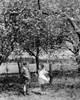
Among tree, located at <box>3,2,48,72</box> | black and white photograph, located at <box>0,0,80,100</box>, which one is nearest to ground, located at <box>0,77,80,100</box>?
black and white photograph, located at <box>0,0,80,100</box>

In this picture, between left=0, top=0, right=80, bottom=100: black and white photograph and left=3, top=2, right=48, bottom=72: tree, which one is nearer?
left=0, top=0, right=80, bottom=100: black and white photograph

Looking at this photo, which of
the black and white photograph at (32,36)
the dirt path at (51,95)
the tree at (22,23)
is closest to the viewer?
the dirt path at (51,95)

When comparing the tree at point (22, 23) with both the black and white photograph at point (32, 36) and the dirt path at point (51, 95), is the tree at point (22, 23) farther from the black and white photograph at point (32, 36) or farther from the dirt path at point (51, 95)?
the dirt path at point (51, 95)

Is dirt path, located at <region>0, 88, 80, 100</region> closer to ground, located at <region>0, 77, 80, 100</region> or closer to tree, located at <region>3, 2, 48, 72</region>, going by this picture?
ground, located at <region>0, 77, 80, 100</region>

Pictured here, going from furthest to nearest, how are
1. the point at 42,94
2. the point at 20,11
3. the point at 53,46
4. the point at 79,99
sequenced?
the point at 53,46
the point at 20,11
the point at 42,94
the point at 79,99

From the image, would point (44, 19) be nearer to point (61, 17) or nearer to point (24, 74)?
point (61, 17)

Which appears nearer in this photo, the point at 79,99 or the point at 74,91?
the point at 79,99

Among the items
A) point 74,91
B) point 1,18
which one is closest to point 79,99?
point 74,91

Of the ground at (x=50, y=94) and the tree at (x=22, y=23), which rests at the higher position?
the tree at (x=22, y=23)

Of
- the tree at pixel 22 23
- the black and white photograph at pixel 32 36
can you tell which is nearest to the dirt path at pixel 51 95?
the black and white photograph at pixel 32 36

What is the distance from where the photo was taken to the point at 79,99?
1147 cm

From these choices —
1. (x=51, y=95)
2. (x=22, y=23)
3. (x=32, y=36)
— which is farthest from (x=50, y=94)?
(x=22, y=23)

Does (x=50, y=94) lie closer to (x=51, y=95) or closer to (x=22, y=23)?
(x=51, y=95)

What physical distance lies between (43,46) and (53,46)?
0.63m
